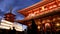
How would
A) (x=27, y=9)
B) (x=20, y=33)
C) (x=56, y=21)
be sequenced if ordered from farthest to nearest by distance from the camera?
1. (x=27, y=9)
2. (x=56, y=21)
3. (x=20, y=33)

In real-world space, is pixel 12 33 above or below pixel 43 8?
below

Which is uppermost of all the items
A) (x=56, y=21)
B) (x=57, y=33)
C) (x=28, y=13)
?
(x=28, y=13)

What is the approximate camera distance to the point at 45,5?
42.3ft

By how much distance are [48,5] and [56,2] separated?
3.39 ft

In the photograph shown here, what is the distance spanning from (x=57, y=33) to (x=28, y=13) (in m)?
8.97

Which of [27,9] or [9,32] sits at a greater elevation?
[27,9]

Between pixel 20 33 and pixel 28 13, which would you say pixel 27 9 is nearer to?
pixel 28 13

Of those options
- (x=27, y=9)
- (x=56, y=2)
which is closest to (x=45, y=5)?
(x=56, y=2)

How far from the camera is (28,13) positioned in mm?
14672

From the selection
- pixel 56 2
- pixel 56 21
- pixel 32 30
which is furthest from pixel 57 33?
pixel 56 2

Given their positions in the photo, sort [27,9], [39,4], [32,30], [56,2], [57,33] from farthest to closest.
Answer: [27,9] → [39,4] → [56,2] → [57,33] → [32,30]

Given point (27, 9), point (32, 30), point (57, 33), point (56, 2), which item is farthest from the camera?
point (27, 9)

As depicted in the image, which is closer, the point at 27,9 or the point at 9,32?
the point at 9,32

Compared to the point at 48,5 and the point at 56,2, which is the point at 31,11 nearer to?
the point at 48,5
